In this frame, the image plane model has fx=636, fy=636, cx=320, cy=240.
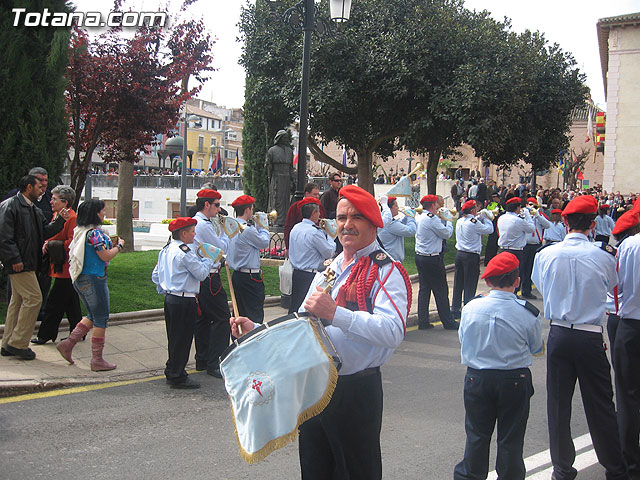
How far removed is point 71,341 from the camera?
23.3ft

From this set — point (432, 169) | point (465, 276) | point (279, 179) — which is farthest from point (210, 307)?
point (432, 169)

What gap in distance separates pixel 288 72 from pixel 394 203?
9701mm

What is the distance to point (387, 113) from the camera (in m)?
19.5

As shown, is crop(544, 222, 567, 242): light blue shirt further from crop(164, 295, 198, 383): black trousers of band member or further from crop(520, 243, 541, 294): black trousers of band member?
crop(164, 295, 198, 383): black trousers of band member

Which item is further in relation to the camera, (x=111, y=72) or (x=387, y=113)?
(x=387, y=113)

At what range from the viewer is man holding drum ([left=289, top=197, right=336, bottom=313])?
26.7 ft

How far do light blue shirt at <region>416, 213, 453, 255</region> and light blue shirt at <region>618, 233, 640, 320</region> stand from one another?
5.07 m

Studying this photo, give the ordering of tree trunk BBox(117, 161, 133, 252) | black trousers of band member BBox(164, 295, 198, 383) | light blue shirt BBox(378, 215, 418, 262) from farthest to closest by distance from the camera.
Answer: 1. tree trunk BBox(117, 161, 133, 252)
2. light blue shirt BBox(378, 215, 418, 262)
3. black trousers of band member BBox(164, 295, 198, 383)

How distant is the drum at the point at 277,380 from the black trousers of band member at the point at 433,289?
7.39 meters

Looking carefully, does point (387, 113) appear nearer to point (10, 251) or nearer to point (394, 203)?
point (394, 203)

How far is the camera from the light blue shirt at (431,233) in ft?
32.6

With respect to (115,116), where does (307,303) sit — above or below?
below

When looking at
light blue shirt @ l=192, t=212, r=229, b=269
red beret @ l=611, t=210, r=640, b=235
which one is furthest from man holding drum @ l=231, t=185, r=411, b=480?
light blue shirt @ l=192, t=212, r=229, b=269

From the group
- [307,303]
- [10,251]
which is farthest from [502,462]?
[10,251]
